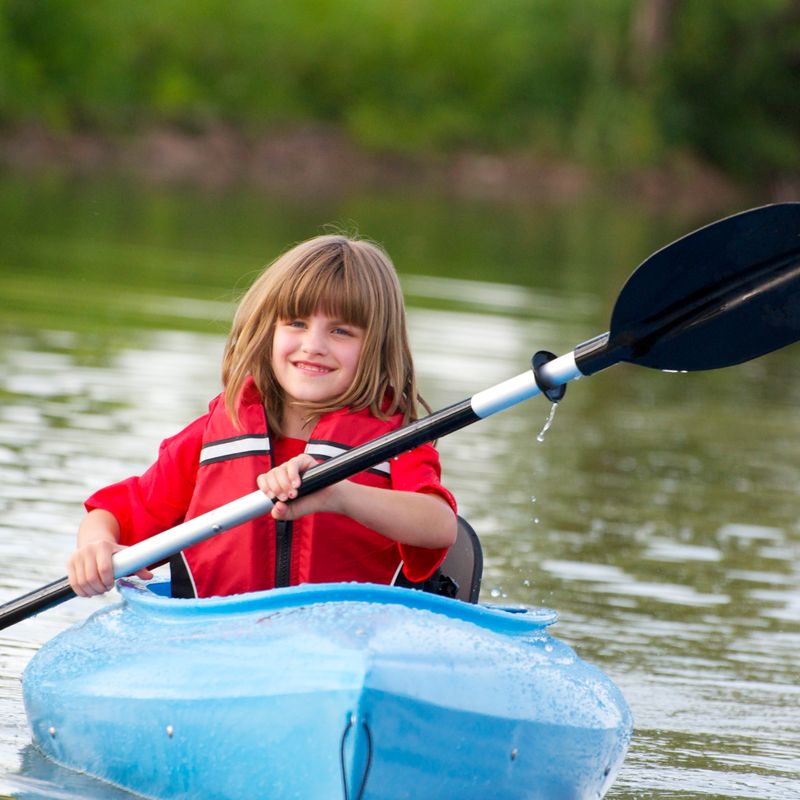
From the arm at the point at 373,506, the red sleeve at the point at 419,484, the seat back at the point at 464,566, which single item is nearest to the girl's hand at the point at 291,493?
the arm at the point at 373,506

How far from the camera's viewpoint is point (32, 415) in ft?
26.1

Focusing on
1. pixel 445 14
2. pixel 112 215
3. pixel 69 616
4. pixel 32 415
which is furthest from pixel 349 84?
pixel 69 616

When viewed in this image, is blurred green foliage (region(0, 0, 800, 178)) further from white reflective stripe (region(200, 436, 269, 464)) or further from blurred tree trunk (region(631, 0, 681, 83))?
white reflective stripe (region(200, 436, 269, 464))

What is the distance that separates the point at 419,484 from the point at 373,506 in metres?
0.15

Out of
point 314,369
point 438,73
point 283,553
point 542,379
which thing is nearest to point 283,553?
point 283,553

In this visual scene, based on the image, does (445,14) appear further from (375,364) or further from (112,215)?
(375,364)

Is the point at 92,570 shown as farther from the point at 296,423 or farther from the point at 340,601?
the point at 340,601

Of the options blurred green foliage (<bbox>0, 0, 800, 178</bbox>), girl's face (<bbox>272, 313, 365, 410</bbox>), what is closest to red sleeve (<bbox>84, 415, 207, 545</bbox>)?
girl's face (<bbox>272, 313, 365, 410</bbox>)

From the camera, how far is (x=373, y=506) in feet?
11.4

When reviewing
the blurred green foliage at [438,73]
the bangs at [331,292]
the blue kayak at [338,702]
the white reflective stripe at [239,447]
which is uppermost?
the blurred green foliage at [438,73]

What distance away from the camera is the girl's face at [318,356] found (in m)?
3.70

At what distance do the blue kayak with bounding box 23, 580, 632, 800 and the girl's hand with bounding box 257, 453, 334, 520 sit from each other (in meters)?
0.20

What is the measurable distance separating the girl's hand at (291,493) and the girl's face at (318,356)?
11.2 inches

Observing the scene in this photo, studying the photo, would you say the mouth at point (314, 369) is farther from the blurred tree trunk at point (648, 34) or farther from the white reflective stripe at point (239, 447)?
the blurred tree trunk at point (648, 34)
